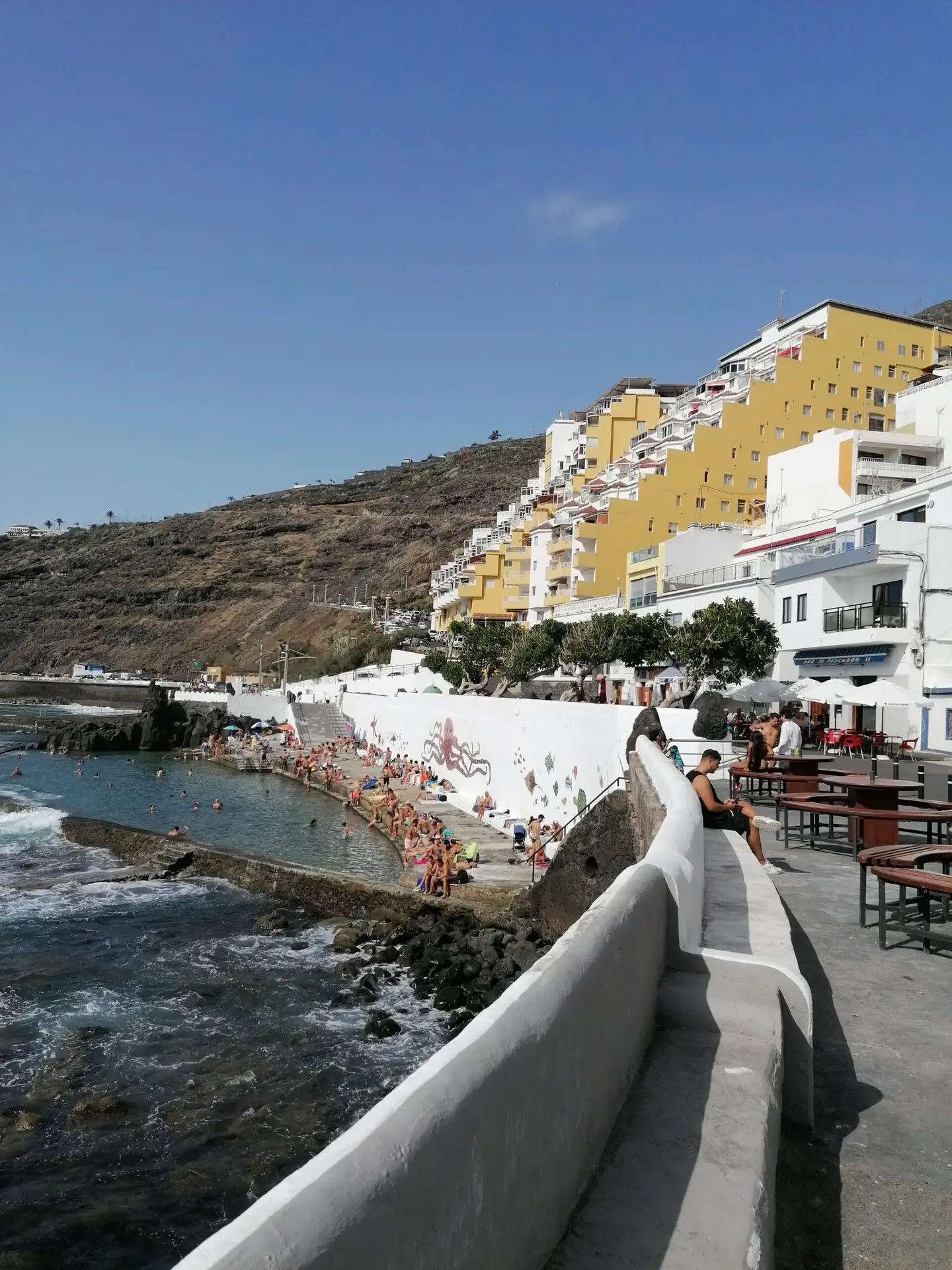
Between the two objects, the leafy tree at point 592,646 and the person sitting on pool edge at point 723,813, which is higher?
the leafy tree at point 592,646

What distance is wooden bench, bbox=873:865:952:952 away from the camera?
5.80 metres

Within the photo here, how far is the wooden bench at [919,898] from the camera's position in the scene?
19.0 ft

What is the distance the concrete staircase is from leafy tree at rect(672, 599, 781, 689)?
30.3 metres

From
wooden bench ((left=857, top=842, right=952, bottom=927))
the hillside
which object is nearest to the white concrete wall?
wooden bench ((left=857, top=842, right=952, bottom=927))

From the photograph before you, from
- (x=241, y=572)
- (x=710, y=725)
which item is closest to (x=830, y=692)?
(x=710, y=725)

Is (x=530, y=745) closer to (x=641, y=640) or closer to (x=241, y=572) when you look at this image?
(x=641, y=640)

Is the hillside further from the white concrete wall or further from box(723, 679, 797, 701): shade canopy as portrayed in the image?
the white concrete wall

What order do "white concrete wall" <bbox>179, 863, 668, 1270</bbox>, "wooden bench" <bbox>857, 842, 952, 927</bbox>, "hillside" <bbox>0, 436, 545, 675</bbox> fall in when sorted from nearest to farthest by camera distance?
"white concrete wall" <bbox>179, 863, 668, 1270</bbox>, "wooden bench" <bbox>857, 842, 952, 927</bbox>, "hillside" <bbox>0, 436, 545, 675</bbox>

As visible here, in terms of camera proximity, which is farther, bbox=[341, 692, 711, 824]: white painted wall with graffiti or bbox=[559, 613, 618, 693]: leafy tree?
bbox=[559, 613, 618, 693]: leafy tree

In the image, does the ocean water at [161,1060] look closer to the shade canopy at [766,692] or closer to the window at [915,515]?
the shade canopy at [766,692]

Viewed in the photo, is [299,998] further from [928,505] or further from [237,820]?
[928,505]

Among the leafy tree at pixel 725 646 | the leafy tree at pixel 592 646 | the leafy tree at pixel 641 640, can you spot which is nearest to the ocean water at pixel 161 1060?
the leafy tree at pixel 725 646

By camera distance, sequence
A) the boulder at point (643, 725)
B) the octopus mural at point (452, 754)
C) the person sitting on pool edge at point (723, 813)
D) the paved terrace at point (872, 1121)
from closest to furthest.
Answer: the paved terrace at point (872, 1121)
the person sitting on pool edge at point (723, 813)
the boulder at point (643, 725)
the octopus mural at point (452, 754)

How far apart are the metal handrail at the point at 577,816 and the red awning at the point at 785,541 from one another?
813 inches
